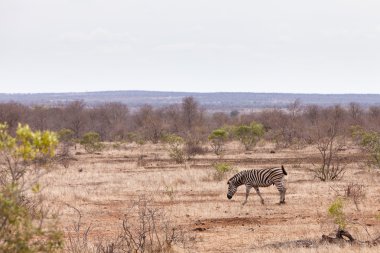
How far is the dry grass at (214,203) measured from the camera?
1472 cm

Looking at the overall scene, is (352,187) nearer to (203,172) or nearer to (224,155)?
(203,172)

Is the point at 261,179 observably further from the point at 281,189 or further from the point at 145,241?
the point at 145,241

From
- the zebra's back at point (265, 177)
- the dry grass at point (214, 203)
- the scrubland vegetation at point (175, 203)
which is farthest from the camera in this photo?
the zebra's back at point (265, 177)

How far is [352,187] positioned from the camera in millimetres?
21281

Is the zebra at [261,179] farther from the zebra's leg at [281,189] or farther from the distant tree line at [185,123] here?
the distant tree line at [185,123]

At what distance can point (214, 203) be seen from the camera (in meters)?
19.8

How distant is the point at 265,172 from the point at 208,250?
23.7 feet

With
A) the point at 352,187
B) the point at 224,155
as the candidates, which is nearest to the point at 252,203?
the point at 352,187

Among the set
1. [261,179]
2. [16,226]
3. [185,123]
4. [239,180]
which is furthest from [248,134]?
[16,226]

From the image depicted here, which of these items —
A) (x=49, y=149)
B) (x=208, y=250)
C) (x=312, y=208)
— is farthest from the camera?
(x=312, y=208)

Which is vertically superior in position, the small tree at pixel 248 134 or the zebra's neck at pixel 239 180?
the zebra's neck at pixel 239 180

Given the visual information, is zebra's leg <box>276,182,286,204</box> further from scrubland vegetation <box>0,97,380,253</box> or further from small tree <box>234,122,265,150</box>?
small tree <box>234,122,265,150</box>

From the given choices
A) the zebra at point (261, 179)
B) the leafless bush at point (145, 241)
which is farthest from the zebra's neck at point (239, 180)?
the leafless bush at point (145, 241)

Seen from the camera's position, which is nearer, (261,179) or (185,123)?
(261,179)
